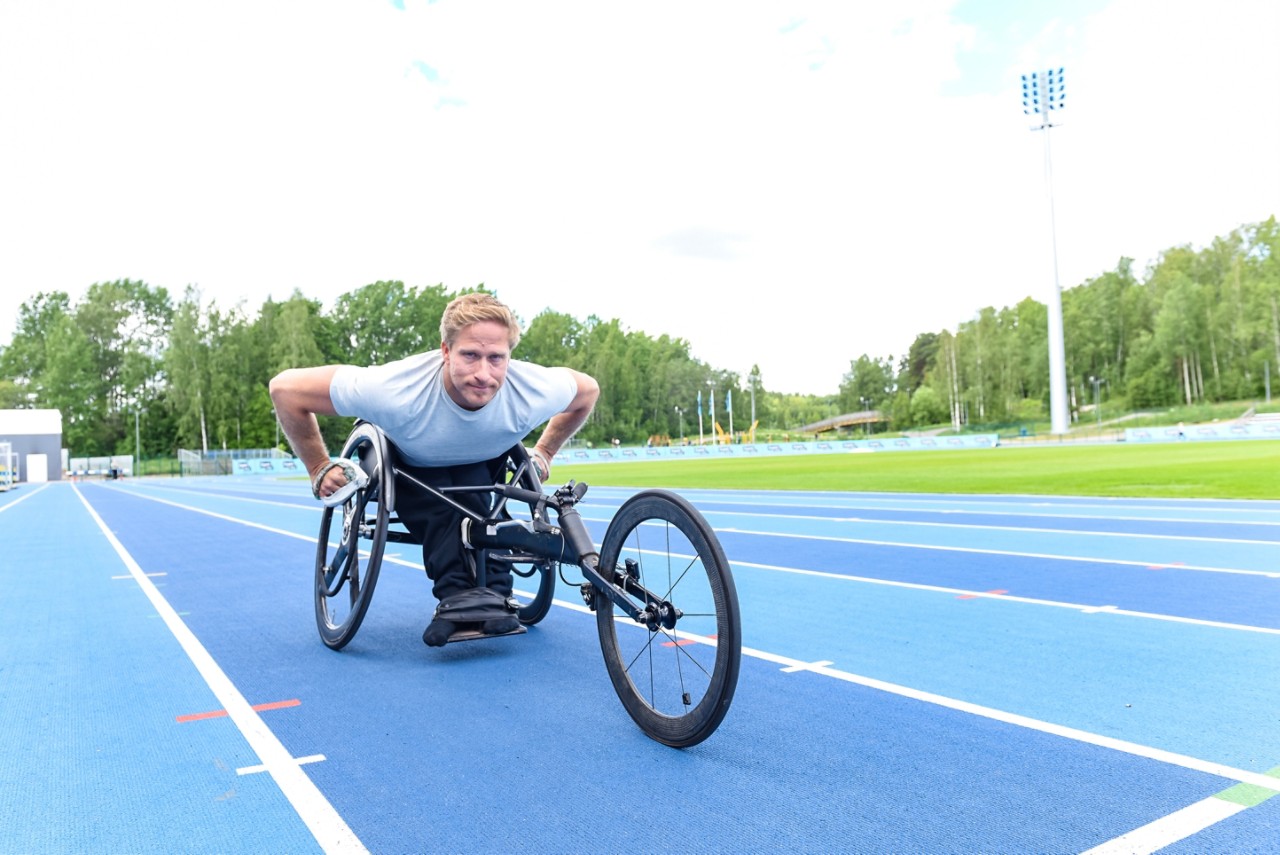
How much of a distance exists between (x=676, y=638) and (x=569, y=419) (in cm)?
171

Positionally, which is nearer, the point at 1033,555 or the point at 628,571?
the point at 628,571

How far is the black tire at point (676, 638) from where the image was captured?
2.67m

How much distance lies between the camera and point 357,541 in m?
4.32

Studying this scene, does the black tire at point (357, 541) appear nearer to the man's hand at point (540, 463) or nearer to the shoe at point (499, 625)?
the shoe at point (499, 625)

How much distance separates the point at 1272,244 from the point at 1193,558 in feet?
279

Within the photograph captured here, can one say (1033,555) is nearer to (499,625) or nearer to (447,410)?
(499,625)

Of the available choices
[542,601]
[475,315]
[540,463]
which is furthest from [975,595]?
[475,315]

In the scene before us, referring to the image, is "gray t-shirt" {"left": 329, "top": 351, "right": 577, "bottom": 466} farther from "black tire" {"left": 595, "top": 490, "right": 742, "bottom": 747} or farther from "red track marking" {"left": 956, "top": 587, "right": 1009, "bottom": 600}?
"red track marking" {"left": 956, "top": 587, "right": 1009, "bottom": 600}

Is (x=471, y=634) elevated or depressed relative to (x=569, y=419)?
depressed

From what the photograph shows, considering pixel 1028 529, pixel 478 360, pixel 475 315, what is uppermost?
pixel 475 315

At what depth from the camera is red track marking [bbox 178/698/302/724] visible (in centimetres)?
335

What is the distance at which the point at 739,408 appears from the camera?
10819cm

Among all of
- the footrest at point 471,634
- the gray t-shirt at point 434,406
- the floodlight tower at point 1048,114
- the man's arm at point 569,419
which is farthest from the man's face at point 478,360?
the floodlight tower at point 1048,114

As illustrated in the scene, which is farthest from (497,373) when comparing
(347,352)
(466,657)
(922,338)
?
(922,338)
